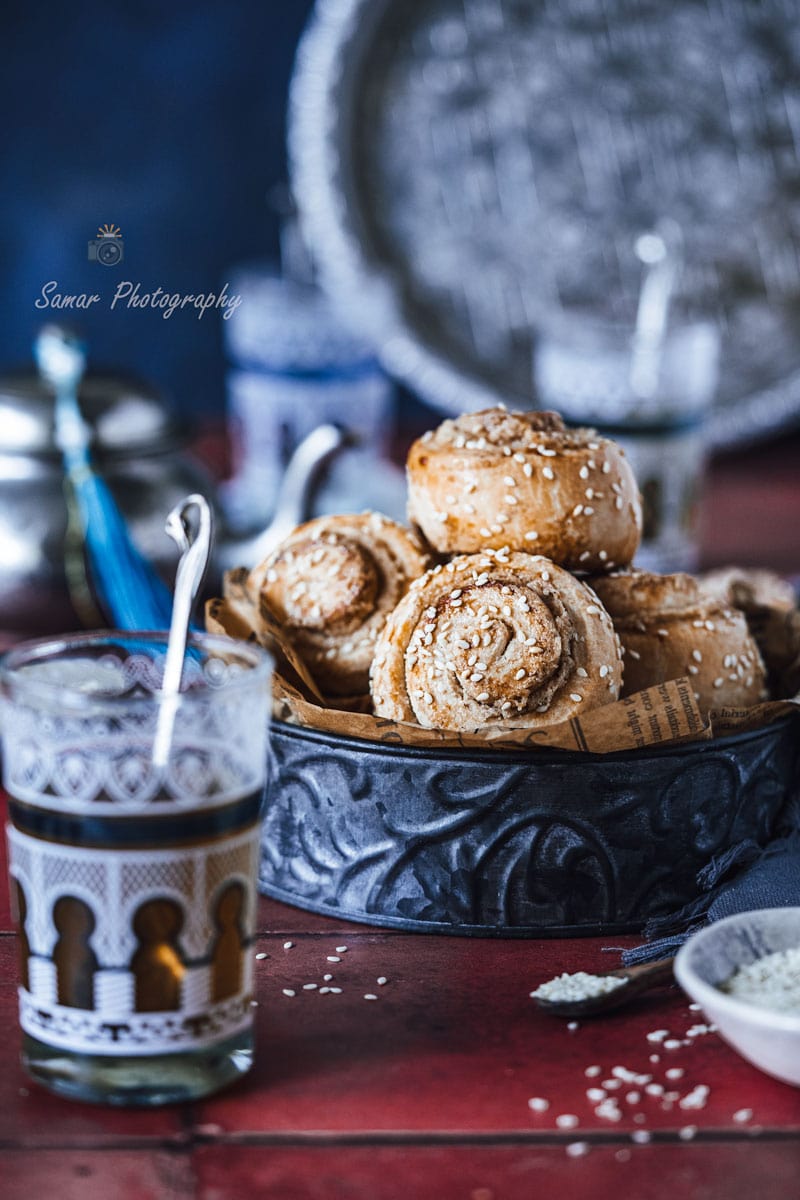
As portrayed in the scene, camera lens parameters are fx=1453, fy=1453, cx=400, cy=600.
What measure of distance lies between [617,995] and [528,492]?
1.44 ft

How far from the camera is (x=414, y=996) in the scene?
99 cm

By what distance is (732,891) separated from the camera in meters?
1.07

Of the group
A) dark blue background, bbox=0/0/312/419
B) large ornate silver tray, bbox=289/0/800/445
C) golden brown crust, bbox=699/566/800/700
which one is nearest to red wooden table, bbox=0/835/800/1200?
golden brown crust, bbox=699/566/800/700

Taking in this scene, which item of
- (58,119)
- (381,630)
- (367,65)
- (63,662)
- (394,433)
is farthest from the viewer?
(394,433)

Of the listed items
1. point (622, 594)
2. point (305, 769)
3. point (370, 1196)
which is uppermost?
A: point (622, 594)

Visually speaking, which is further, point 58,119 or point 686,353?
point 58,119

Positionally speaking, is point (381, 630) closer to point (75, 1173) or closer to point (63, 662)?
point (63, 662)

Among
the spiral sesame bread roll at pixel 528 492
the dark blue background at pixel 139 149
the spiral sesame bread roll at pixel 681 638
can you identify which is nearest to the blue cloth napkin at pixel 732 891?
the spiral sesame bread roll at pixel 681 638

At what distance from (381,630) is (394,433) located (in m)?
2.13

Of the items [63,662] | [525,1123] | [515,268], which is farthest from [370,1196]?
[515,268]

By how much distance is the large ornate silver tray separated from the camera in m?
2.79

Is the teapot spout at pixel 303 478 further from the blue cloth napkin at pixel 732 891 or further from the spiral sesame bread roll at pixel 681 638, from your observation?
the blue cloth napkin at pixel 732 891

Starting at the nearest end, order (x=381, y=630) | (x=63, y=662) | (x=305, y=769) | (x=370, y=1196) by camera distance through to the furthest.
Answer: (x=370, y=1196) → (x=63, y=662) → (x=305, y=769) → (x=381, y=630)

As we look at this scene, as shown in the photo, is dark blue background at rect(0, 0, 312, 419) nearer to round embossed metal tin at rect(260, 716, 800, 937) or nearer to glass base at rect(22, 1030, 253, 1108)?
round embossed metal tin at rect(260, 716, 800, 937)
